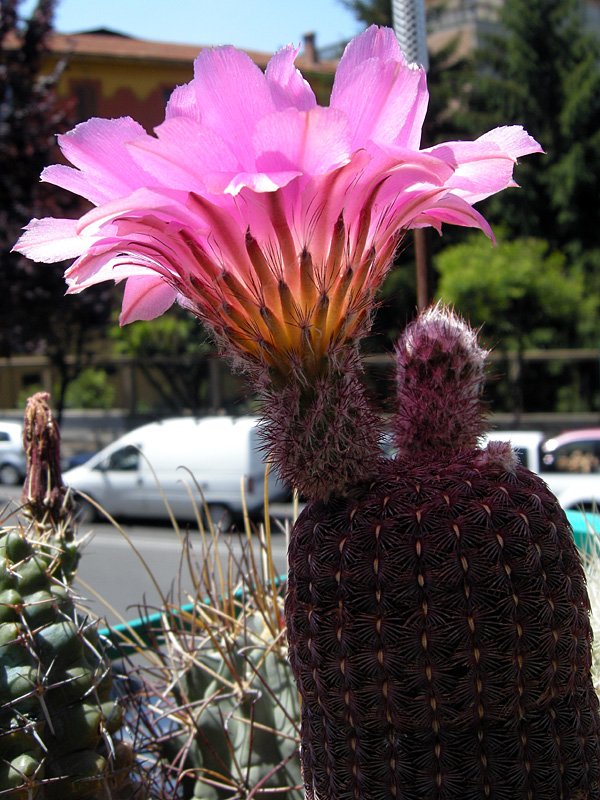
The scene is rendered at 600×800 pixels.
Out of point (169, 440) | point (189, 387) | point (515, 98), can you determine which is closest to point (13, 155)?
point (169, 440)

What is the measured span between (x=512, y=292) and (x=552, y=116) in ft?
21.2

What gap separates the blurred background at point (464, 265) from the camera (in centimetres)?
1073

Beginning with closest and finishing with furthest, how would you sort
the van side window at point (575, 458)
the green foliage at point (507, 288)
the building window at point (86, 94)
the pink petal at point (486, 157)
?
the pink petal at point (486, 157) → the van side window at point (575, 458) → the green foliage at point (507, 288) → the building window at point (86, 94)

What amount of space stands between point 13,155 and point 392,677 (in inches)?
373

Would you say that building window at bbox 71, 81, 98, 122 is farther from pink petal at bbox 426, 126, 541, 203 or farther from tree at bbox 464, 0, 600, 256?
pink petal at bbox 426, 126, 541, 203

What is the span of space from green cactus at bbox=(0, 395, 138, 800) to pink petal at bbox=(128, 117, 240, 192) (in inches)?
22.5

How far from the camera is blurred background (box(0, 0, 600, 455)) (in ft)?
35.2

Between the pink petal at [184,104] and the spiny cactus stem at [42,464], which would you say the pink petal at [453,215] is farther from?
Answer: the spiny cactus stem at [42,464]

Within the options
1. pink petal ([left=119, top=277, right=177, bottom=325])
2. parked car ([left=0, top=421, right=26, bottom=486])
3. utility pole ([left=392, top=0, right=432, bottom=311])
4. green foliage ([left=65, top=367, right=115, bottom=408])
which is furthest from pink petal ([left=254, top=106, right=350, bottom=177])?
green foliage ([left=65, top=367, right=115, bottom=408])

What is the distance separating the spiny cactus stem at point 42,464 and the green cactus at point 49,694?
15 centimetres

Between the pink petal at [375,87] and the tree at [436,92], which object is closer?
the pink petal at [375,87]

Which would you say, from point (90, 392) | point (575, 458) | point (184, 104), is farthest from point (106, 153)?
point (90, 392)

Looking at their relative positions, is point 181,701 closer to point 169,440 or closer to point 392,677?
point 392,677

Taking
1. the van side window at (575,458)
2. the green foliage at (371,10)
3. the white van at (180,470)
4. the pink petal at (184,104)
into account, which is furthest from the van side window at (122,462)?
the green foliage at (371,10)
